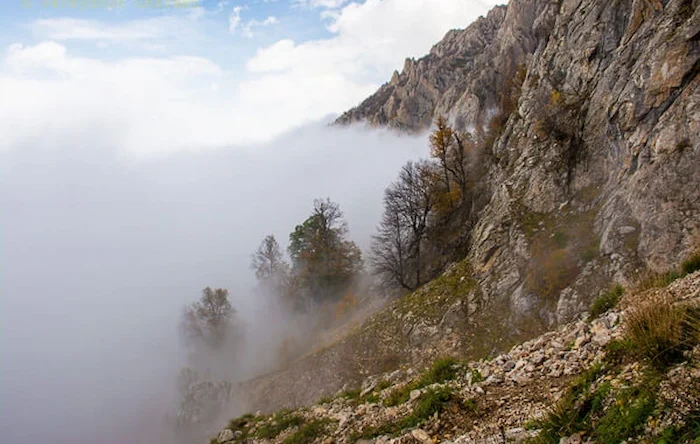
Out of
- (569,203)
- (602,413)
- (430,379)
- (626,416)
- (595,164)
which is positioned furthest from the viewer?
(569,203)

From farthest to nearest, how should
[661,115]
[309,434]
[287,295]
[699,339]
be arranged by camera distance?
[287,295]
[661,115]
[309,434]
[699,339]

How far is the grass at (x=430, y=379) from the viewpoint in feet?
32.2

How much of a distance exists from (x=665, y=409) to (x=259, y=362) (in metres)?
43.0

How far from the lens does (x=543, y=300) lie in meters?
18.6

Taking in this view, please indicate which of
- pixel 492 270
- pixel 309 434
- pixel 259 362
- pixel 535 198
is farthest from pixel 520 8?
pixel 309 434

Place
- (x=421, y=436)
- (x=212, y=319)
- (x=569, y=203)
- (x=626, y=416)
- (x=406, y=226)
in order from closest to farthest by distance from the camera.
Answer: (x=626, y=416) < (x=421, y=436) < (x=569, y=203) < (x=406, y=226) < (x=212, y=319)

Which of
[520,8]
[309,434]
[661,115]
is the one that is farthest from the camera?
[520,8]

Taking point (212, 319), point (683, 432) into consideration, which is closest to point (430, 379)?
point (683, 432)

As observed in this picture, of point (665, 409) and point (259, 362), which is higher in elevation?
point (665, 409)

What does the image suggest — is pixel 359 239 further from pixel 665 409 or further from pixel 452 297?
pixel 665 409

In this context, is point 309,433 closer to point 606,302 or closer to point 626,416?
point 606,302

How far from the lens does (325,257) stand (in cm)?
4234

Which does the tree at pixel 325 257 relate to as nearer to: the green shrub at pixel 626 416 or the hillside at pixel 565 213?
the hillside at pixel 565 213

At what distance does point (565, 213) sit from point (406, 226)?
13.3 meters
